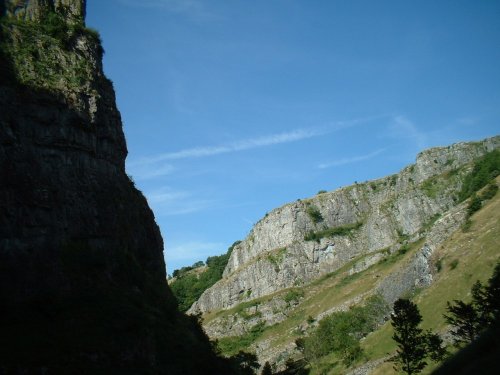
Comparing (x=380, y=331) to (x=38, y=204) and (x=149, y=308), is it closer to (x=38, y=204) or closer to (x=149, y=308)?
(x=149, y=308)

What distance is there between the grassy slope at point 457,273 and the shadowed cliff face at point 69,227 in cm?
3626

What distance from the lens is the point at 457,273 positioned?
7350cm

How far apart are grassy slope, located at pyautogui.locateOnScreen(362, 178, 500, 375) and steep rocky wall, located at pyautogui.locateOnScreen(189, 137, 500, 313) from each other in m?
70.0

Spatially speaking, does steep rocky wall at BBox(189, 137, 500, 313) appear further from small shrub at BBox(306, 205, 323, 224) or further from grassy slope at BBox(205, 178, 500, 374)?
grassy slope at BBox(205, 178, 500, 374)

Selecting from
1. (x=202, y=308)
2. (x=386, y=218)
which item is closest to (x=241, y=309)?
(x=202, y=308)

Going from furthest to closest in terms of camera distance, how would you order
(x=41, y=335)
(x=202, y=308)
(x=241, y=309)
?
1. (x=202, y=308)
2. (x=241, y=309)
3. (x=41, y=335)

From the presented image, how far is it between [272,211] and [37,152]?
512 ft

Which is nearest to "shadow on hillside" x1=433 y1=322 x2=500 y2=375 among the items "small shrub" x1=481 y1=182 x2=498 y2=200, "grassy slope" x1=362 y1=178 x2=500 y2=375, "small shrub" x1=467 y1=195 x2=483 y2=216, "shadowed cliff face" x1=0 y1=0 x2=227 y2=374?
"shadowed cliff face" x1=0 y1=0 x2=227 y2=374

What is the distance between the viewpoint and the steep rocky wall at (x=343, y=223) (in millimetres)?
159875

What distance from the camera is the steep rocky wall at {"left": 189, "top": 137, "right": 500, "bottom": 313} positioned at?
525ft

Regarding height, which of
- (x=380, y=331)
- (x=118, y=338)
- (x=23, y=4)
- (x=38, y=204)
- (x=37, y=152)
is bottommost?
(x=380, y=331)

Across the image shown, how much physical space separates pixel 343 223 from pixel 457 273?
11021 centimetres

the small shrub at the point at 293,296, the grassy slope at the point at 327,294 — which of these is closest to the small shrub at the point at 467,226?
the grassy slope at the point at 327,294

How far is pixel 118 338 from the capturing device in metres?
35.2
